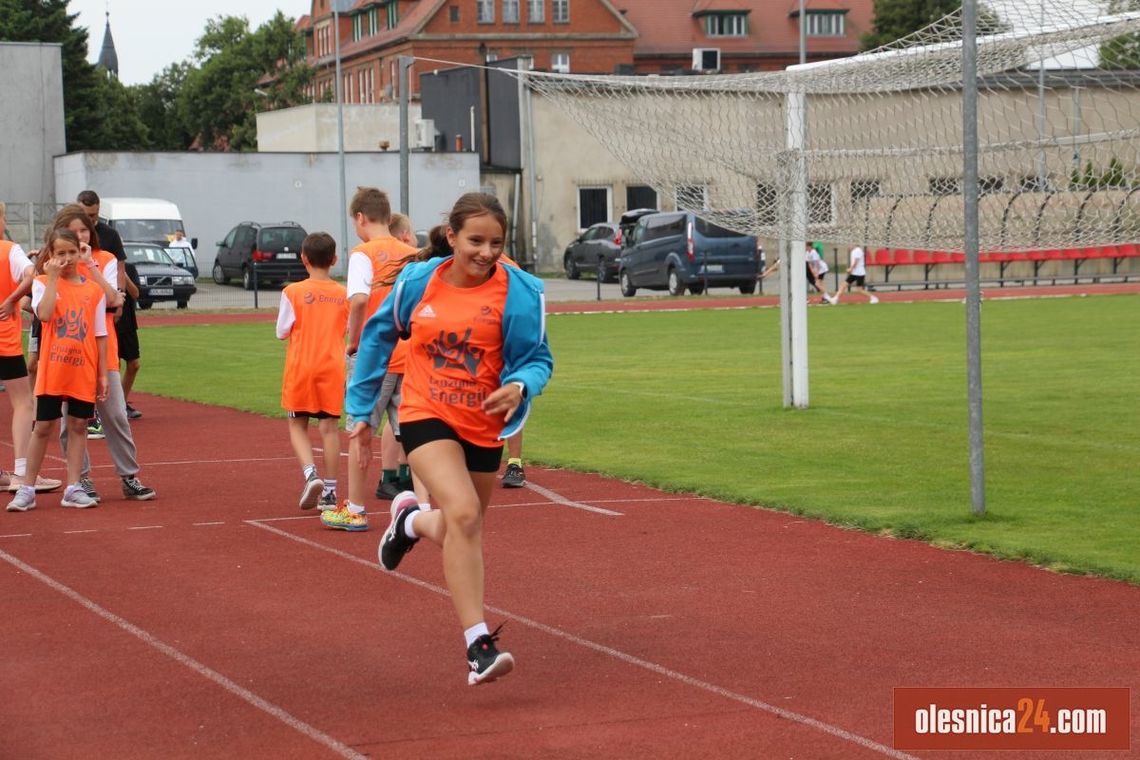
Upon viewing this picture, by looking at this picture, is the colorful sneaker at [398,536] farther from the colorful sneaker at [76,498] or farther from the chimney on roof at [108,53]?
the chimney on roof at [108,53]

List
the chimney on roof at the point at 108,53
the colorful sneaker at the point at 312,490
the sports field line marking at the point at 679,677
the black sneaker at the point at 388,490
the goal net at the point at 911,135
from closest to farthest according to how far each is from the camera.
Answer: the sports field line marking at the point at 679,677, the colorful sneaker at the point at 312,490, the black sneaker at the point at 388,490, the goal net at the point at 911,135, the chimney on roof at the point at 108,53

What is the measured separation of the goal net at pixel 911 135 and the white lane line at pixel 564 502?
14.8 ft

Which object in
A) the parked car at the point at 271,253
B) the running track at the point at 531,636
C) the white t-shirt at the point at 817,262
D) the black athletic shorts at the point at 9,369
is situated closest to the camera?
the running track at the point at 531,636

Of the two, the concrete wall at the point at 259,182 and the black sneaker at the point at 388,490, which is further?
the concrete wall at the point at 259,182

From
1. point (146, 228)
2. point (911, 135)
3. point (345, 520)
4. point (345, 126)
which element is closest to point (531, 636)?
point (345, 520)

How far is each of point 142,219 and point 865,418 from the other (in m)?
36.1

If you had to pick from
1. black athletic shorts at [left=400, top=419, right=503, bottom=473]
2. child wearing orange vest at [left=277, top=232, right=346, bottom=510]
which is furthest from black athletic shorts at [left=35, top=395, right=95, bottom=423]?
black athletic shorts at [left=400, top=419, right=503, bottom=473]

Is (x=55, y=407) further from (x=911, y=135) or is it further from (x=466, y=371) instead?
(x=911, y=135)

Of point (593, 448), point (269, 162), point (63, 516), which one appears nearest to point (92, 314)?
point (63, 516)

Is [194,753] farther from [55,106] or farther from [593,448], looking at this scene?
[55,106]

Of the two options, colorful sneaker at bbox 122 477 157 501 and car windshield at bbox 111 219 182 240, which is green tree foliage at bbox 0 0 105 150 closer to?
car windshield at bbox 111 219 182 240

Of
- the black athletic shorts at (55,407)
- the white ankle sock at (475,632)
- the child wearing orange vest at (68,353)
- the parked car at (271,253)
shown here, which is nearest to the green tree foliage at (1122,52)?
the child wearing orange vest at (68,353)

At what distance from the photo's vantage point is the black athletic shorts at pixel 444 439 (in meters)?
6.61

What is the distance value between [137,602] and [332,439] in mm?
2688
